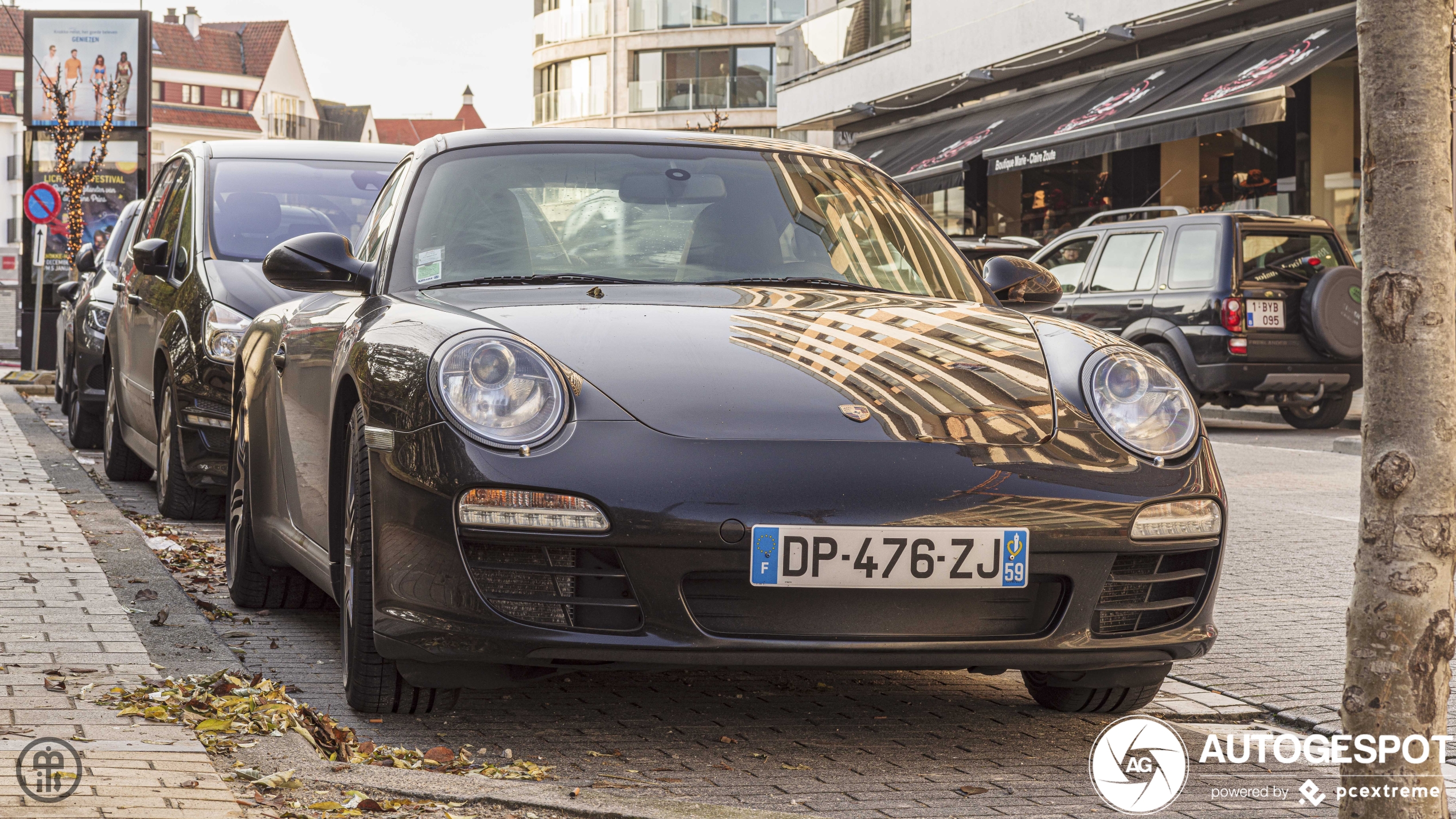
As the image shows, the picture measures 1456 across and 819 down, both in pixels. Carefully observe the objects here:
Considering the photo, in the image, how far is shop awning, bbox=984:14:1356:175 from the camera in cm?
1809

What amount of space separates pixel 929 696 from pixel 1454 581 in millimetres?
1884

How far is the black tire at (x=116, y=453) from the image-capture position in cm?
955

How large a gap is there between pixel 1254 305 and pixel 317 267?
11119mm

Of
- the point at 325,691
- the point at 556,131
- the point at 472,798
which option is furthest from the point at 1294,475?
the point at 472,798

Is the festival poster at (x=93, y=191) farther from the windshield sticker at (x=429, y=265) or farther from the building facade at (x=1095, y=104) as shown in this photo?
the windshield sticker at (x=429, y=265)

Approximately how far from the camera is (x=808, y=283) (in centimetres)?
485

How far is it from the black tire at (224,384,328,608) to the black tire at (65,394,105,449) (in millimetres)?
5840

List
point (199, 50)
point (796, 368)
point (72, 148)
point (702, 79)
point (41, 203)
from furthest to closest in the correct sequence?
point (199, 50), point (702, 79), point (72, 148), point (41, 203), point (796, 368)

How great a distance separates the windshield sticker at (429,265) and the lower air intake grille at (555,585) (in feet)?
3.82

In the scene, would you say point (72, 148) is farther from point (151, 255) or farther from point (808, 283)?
point (808, 283)

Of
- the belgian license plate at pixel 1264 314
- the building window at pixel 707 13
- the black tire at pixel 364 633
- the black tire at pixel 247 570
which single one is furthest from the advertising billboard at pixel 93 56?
the building window at pixel 707 13

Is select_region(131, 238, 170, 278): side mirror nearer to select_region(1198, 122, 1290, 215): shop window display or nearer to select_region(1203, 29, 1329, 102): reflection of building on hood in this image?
select_region(1203, 29, 1329, 102): reflection of building on hood

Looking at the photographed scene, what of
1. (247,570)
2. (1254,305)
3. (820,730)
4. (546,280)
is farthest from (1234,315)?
(820,730)

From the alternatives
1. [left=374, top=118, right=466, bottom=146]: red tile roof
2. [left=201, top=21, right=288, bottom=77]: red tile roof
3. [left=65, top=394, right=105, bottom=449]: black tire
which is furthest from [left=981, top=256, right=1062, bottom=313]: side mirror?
[left=374, top=118, right=466, bottom=146]: red tile roof
